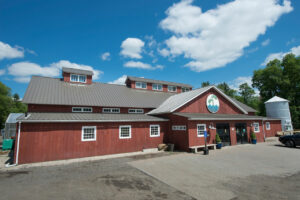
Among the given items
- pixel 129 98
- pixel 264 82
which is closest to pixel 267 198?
pixel 129 98

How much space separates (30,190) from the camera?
256 inches

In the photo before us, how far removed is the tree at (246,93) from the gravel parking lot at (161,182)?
46.3 metres

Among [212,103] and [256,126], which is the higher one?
[212,103]

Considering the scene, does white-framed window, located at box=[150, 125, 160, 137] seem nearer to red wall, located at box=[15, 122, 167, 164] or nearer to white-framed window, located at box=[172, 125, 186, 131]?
red wall, located at box=[15, 122, 167, 164]

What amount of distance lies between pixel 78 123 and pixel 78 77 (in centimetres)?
1031

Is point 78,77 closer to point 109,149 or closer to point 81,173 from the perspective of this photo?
point 109,149

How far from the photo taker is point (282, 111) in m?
27.4

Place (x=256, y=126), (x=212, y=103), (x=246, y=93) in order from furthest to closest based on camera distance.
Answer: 1. (x=246, y=93)
2. (x=256, y=126)
3. (x=212, y=103)

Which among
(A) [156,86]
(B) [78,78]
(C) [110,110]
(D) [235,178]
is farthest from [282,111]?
(B) [78,78]

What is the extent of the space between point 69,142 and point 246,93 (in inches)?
2149

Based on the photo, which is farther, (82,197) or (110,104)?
(110,104)

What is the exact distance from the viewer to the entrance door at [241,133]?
61.6 feet

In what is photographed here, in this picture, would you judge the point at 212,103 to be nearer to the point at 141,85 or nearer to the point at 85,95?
the point at 141,85

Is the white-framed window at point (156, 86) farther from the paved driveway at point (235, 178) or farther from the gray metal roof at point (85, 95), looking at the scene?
the paved driveway at point (235, 178)
